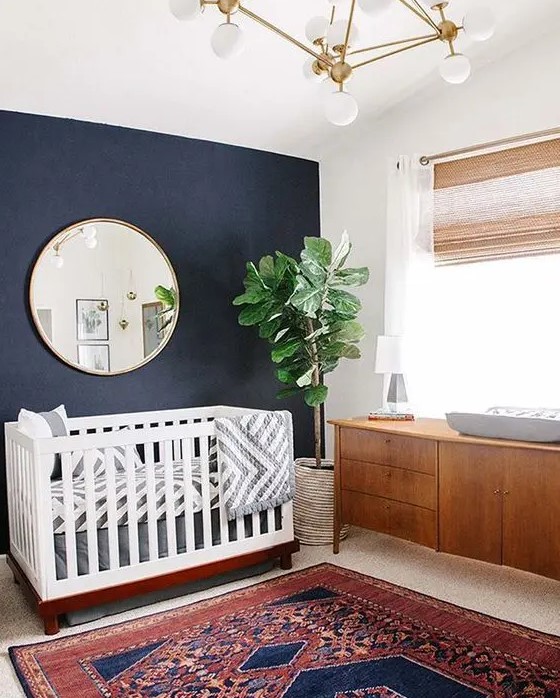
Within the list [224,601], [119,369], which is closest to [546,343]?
[224,601]

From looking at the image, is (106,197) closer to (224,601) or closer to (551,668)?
(224,601)

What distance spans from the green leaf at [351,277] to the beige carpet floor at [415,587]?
1400 millimetres

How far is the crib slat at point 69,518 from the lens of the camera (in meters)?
2.66

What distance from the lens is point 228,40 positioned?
6.10 ft

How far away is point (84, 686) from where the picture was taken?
2209mm

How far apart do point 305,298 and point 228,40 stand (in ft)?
5.95

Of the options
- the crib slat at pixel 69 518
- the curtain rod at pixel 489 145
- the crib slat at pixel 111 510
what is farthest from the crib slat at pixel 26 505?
the curtain rod at pixel 489 145

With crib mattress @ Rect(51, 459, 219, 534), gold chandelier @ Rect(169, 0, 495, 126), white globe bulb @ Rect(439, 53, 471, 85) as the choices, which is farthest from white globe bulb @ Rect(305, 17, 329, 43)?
crib mattress @ Rect(51, 459, 219, 534)

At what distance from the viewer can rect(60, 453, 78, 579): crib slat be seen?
2.66 meters

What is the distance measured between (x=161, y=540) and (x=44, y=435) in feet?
2.21

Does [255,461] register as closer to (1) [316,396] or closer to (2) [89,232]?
(1) [316,396]

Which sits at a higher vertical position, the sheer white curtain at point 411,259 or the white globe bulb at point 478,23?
the white globe bulb at point 478,23

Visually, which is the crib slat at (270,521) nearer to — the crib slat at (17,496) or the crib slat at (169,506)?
the crib slat at (169,506)

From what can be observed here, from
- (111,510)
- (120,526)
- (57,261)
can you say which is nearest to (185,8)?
(111,510)
